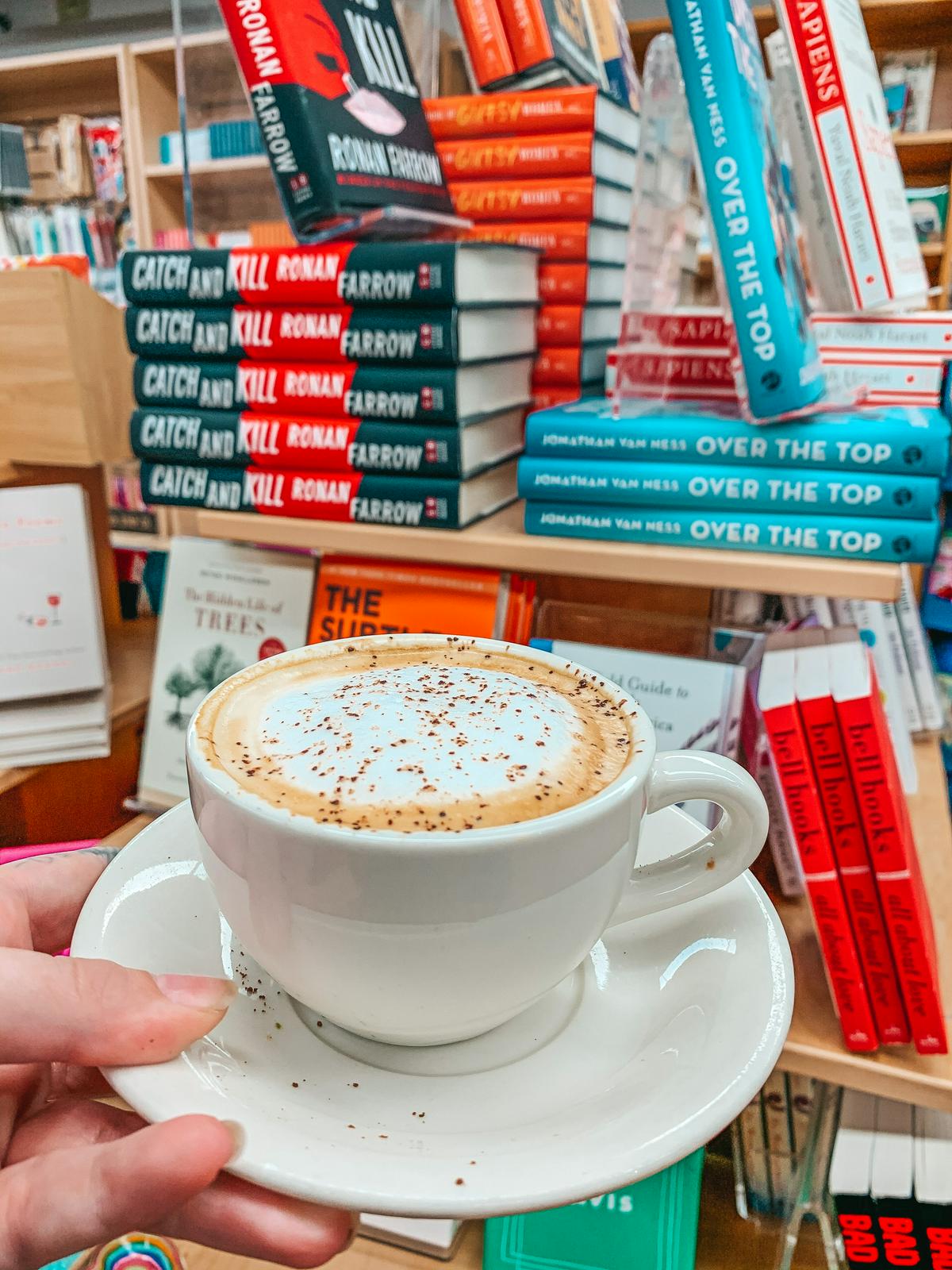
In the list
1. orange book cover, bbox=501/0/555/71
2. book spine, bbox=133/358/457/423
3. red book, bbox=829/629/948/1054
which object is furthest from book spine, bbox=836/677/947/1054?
orange book cover, bbox=501/0/555/71

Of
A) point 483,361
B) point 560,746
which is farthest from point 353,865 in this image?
point 483,361

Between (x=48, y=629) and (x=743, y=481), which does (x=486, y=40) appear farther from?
(x=48, y=629)

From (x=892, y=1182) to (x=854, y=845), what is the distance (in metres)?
0.47

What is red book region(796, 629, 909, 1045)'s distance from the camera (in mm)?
748

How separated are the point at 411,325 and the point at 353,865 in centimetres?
64

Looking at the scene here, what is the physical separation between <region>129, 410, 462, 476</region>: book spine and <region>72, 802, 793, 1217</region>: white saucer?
476 mm

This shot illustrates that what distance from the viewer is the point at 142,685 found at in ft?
4.40

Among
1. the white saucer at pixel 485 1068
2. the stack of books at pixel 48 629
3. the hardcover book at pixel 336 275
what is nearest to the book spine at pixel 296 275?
the hardcover book at pixel 336 275

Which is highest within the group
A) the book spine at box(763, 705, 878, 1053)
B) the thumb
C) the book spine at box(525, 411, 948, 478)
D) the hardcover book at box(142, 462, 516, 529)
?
the book spine at box(525, 411, 948, 478)

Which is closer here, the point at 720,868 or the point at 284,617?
the point at 720,868

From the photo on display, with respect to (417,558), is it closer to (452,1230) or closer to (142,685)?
(142,685)

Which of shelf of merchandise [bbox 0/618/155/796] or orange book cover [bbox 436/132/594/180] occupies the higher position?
orange book cover [bbox 436/132/594/180]

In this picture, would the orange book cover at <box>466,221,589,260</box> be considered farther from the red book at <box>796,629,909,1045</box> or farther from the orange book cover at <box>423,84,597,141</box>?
the red book at <box>796,629,909,1045</box>

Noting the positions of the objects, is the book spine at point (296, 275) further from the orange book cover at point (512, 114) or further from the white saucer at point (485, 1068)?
the white saucer at point (485, 1068)
